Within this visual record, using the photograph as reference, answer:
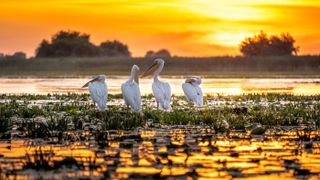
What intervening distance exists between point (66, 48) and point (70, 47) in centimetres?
45

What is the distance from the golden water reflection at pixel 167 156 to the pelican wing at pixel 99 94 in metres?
4.11

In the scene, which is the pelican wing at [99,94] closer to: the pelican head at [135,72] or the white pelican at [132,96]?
the white pelican at [132,96]

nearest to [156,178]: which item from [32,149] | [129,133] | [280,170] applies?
[280,170]

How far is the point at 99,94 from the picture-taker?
52.0ft

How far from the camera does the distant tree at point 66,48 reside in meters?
85.2

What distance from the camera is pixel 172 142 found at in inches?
408

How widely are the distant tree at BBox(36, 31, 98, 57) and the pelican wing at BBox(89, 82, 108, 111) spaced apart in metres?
68.6

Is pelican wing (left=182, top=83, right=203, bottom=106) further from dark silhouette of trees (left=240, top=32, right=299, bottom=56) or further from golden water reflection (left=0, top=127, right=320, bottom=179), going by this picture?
dark silhouette of trees (left=240, top=32, right=299, bottom=56)

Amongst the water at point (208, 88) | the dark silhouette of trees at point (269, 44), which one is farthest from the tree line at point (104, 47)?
the water at point (208, 88)

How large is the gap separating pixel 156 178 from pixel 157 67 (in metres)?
11.0

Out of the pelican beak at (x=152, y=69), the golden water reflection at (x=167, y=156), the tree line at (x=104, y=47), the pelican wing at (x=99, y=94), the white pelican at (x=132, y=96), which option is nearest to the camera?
the golden water reflection at (x=167, y=156)

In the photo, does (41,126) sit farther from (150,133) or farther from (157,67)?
(157,67)

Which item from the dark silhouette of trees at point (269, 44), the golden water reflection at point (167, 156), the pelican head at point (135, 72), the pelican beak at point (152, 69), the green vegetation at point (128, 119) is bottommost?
the golden water reflection at point (167, 156)

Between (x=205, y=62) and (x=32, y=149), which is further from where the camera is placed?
(x=205, y=62)
